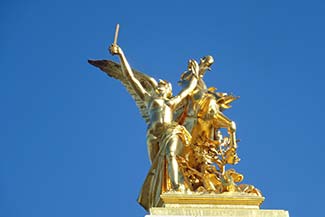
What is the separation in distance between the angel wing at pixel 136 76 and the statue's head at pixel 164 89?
1.97 ft

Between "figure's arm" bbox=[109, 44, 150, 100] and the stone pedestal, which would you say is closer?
the stone pedestal

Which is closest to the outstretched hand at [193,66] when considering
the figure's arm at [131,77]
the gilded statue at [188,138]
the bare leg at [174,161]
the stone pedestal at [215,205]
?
the gilded statue at [188,138]

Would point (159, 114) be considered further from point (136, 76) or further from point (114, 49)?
point (136, 76)

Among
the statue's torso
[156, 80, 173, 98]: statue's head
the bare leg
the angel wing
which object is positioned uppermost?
the angel wing

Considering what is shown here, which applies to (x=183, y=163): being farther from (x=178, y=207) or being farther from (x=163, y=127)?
(x=178, y=207)

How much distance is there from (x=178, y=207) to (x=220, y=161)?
2.47 meters

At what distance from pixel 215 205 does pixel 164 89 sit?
3.46 metres

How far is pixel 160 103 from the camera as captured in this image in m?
15.1

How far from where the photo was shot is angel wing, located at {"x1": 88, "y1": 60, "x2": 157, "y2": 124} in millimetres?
16922

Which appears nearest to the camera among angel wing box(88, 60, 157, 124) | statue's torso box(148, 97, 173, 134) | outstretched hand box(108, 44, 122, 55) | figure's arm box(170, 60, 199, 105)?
statue's torso box(148, 97, 173, 134)

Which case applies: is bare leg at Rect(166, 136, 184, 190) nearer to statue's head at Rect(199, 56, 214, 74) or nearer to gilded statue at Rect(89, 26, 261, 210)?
gilded statue at Rect(89, 26, 261, 210)

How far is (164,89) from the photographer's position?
15.6 meters

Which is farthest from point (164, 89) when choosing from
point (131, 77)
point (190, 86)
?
point (131, 77)

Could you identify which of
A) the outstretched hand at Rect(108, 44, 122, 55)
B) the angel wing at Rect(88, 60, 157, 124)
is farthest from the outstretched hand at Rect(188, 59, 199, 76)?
the outstretched hand at Rect(108, 44, 122, 55)
